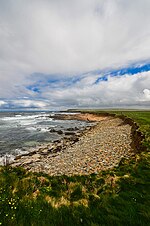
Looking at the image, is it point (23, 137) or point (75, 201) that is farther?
point (23, 137)

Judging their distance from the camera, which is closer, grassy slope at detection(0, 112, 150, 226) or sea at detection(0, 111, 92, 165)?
grassy slope at detection(0, 112, 150, 226)

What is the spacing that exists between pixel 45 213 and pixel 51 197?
44.7 inches

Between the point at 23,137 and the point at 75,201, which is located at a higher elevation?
the point at 75,201

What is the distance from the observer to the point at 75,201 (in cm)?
541

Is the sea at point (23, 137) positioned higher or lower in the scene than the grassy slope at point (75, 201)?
lower

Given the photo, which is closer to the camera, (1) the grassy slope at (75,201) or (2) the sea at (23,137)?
(1) the grassy slope at (75,201)

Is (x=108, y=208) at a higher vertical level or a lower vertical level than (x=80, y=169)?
higher

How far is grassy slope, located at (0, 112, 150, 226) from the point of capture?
415 cm

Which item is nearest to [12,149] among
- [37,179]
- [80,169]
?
[80,169]

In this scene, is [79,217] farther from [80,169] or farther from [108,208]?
[80,169]

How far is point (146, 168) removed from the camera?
8859 millimetres

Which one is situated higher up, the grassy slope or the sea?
the grassy slope

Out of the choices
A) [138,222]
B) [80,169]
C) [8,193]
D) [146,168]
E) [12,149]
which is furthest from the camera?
[12,149]

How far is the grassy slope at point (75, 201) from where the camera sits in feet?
13.6
